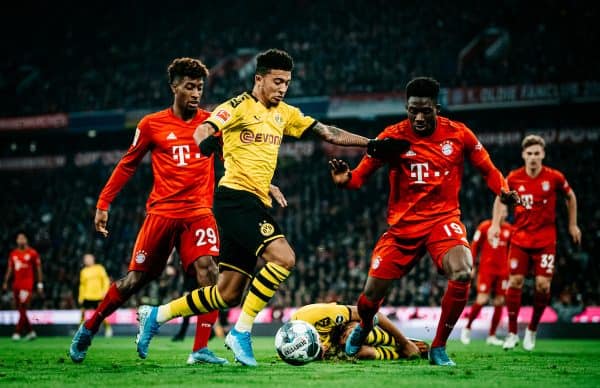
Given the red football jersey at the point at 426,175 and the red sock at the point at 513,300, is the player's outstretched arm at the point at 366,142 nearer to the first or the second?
the red football jersey at the point at 426,175

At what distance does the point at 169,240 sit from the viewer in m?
8.41

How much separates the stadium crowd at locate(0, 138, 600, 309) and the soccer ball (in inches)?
596

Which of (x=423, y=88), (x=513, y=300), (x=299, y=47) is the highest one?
(x=299, y=47)

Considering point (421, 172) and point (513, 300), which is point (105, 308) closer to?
point (421, 172)

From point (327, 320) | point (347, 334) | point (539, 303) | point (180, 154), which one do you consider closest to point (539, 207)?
point (539, 303)

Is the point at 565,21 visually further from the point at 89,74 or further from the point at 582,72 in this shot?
the point at 89,74

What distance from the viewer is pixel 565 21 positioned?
2953 centimetres

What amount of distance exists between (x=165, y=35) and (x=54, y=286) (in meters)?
13.5

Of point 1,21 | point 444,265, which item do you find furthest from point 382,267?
point 1,21

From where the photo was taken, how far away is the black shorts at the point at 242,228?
713 centimetres

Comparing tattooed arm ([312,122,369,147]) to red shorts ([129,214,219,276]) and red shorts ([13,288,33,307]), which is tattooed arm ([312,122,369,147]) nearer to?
red shorts ([129,214,219,276])

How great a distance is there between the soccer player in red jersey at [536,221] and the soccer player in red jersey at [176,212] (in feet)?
16.1

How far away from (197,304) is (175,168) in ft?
5.23

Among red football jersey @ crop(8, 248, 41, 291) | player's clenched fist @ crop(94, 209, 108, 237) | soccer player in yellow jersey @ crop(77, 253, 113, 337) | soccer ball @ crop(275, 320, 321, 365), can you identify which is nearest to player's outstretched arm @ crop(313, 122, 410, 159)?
soccer ball @ crop(275, 320, 321, 365)
